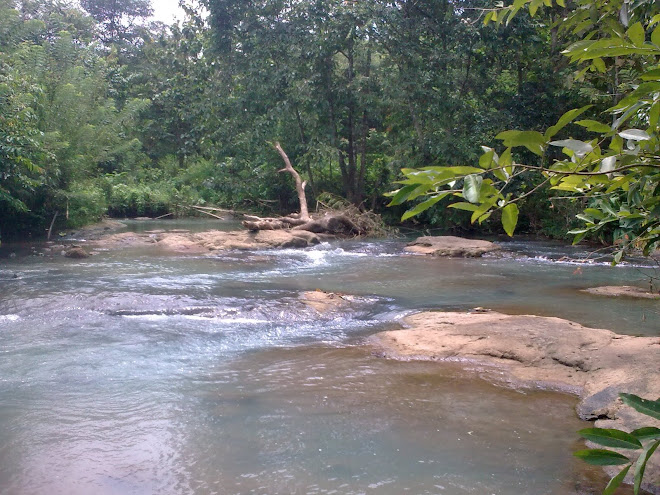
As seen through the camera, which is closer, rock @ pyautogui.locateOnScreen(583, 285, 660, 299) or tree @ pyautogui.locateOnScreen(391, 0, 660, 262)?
tree @ pyautogui.locateOnScreen(391, 0, 660, 262)

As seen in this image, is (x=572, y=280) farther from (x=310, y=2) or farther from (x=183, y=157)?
(x=183, y=157)

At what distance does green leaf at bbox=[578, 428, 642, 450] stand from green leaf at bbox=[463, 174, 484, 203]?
529mm

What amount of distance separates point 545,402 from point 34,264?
9.18m

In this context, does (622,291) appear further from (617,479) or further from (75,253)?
(75,253)

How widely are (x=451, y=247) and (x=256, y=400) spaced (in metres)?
9.10

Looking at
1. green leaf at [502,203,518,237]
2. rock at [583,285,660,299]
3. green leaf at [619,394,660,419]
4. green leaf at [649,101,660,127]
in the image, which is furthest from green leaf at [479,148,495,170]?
rock at [583,285,660,299]

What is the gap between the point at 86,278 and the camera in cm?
903

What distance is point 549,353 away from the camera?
17.4 ft

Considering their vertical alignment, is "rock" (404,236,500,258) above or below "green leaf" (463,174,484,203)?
below

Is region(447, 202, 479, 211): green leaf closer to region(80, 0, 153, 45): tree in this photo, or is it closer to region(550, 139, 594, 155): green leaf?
region(550, 139, 594, 155): green leaf

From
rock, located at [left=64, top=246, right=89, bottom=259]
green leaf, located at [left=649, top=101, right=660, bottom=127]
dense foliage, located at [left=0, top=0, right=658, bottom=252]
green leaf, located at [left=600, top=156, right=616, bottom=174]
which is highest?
dense foliage, located at [left=0, top=0, right=658, bottom=252]

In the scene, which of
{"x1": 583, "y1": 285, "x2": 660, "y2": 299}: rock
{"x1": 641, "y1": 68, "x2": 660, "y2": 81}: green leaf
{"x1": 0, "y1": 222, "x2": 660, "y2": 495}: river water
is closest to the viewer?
{"x1": 641, "y1": 68, "x2": 660, "y2": 81}: green leaf

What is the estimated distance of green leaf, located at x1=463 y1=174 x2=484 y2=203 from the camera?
1.30 metres

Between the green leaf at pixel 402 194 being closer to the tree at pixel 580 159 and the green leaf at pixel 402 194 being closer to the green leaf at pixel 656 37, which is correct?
the tree at pixel 580 159
